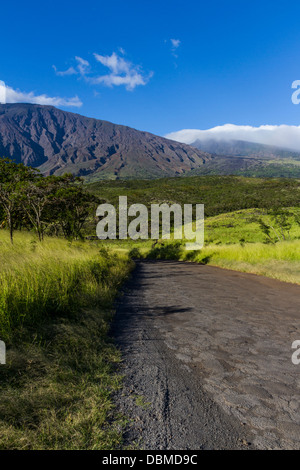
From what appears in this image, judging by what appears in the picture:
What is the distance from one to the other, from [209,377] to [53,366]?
6.47 feet

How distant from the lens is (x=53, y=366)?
301cm

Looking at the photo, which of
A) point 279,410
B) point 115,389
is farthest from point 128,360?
point 279,410

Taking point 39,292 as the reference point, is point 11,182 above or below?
above

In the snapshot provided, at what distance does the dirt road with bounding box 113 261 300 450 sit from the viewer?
7.42 ft

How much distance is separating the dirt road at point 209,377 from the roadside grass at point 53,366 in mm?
277

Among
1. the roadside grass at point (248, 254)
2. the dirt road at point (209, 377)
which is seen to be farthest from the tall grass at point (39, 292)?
the roadside grass at point (248, 254)

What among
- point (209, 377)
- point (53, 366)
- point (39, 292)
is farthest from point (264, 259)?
point (53, 366)

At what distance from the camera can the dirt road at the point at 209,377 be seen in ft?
7.42

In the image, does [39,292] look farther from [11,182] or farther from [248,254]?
[248,254]

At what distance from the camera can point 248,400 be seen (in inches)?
110

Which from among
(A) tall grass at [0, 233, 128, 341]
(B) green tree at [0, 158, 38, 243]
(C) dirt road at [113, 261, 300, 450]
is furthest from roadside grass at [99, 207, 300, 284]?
(B) green tree at [0, 158, 38, 243]

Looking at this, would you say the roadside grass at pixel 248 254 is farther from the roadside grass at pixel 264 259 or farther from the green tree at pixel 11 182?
the green tree at pixel 11 182

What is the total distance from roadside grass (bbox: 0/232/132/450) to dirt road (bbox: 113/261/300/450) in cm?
28

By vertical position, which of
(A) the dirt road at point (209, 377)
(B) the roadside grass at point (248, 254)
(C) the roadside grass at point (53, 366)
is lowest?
(B) the roadside grass at point (248, 254)
